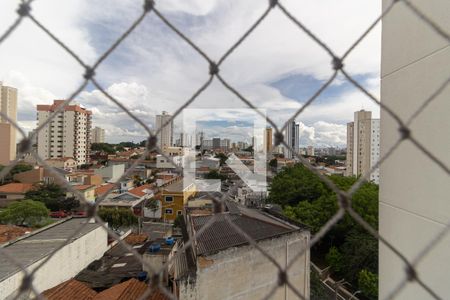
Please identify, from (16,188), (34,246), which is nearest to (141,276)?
(34,246)

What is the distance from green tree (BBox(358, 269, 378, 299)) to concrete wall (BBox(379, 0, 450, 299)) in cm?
466

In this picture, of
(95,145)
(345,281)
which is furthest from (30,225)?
(95,145)

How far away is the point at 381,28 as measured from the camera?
3.24 feet

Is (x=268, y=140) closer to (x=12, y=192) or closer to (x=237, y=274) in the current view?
(x=237, y=274)

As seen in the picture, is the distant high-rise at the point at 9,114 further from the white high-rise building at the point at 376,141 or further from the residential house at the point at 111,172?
the residential house at the point at 111,172

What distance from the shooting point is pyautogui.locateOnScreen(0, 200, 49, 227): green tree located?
7.55m

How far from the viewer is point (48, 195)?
10.0 metres

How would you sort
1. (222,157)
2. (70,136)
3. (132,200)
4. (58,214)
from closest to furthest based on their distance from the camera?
(222,157) < (58,214) < (132,200) < (70,136)

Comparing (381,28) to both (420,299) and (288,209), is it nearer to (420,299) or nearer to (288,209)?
(420,299)

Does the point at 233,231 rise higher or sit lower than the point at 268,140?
lower

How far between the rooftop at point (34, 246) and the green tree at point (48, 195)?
514 centimetres

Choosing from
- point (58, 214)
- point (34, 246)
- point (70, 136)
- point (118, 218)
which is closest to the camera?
point (34, 246)

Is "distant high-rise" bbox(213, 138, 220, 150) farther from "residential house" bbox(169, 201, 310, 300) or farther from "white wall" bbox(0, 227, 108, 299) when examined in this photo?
"white wall" bbox(0, 227, 108, 299)

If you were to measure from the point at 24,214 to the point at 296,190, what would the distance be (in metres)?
7.76
